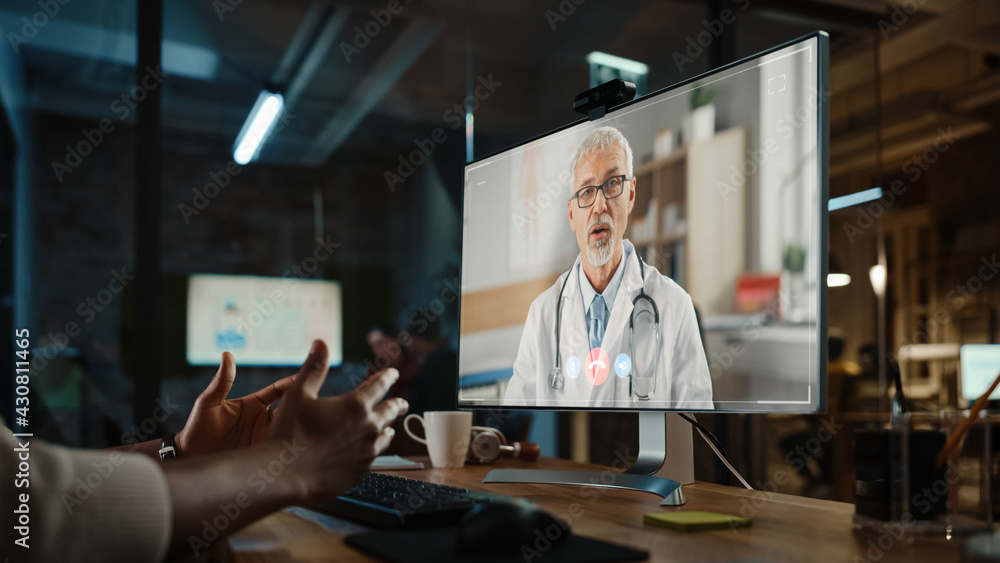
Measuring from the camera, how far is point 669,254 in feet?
3.38

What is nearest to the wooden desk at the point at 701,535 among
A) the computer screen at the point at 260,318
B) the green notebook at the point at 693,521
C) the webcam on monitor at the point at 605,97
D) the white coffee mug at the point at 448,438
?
the green notebook at the point at 693,521

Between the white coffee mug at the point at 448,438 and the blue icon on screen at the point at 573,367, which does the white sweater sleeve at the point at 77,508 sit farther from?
the white coffee mug at the point at 448,438

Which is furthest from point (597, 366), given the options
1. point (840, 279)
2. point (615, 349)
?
point (840, 279)

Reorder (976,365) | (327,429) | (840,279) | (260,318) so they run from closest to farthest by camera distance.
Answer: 1. (327,429)
2. (260,318)
3. (840,279)
4. (976,365)

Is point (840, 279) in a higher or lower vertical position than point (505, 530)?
higher

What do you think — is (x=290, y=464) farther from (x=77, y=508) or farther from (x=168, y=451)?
(x=168, y=451)

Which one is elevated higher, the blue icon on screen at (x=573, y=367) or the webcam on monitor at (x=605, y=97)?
the webcam on monitor at (x=605, y=97)

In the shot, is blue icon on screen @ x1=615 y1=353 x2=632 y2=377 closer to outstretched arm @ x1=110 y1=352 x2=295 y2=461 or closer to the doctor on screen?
the doctor on screen

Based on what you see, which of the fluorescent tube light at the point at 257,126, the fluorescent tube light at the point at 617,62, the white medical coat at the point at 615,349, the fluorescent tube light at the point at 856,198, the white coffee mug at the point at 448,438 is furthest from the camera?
the fluorescent tube light at the point at 856,198

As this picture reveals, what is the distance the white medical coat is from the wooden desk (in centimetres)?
15

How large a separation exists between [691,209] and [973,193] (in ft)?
12.3

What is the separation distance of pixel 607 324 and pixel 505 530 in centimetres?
54

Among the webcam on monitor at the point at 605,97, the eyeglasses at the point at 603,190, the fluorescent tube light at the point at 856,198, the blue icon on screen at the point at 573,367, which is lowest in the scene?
the blue icon on screen at the point at 573,367

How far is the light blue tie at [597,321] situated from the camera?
1.10 metres
